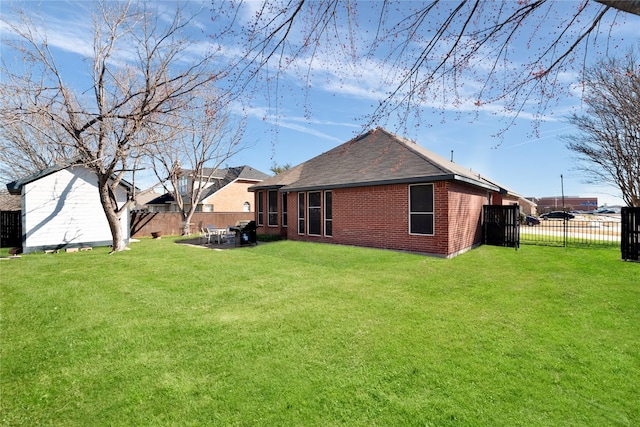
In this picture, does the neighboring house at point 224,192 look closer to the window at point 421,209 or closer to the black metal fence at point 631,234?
the window at point 421,209

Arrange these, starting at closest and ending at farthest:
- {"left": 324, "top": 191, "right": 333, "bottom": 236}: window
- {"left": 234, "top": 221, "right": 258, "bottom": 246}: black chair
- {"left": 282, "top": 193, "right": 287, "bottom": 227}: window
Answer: {"left": 324, "top": 191, "right": 333, "bottom": 236}: window < {"left": 234, "top": 221, "right": 258, "bottom": 246}: black chair < {"left": 282, "top": 193, "right": 287, "bottom": 227}: window

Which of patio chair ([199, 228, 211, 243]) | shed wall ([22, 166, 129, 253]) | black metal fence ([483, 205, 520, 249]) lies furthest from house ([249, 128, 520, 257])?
shed wall ([22, 166, 129, 253])

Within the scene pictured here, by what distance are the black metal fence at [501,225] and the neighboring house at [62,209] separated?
1731cm

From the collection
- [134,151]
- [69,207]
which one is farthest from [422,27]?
[69,207]

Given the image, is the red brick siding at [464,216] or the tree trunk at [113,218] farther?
the tree trunk at [113,218]

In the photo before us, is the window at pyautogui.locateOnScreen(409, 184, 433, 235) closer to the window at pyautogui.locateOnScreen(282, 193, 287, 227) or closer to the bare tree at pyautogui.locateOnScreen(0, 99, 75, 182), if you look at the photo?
the window at pyautogui.locateOnScreen(282, 193, 287, 227)

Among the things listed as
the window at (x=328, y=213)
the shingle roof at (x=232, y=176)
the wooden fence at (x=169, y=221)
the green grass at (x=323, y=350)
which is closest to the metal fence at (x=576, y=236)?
the green grass at (x=323, y=350)

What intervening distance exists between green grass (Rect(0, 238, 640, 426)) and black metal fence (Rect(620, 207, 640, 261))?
125 inches

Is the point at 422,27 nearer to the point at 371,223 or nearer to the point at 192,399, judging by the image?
the point at 192,399

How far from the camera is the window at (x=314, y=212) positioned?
13.6 meters

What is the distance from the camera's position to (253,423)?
245 cm

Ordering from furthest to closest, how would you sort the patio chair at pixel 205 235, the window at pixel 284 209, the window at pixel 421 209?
the window at pixel 284 209, the patio chair at pixel 205 235, the window at pixel 421 209

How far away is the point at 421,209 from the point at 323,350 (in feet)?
25.8

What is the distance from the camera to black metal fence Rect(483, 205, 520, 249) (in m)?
12.3
